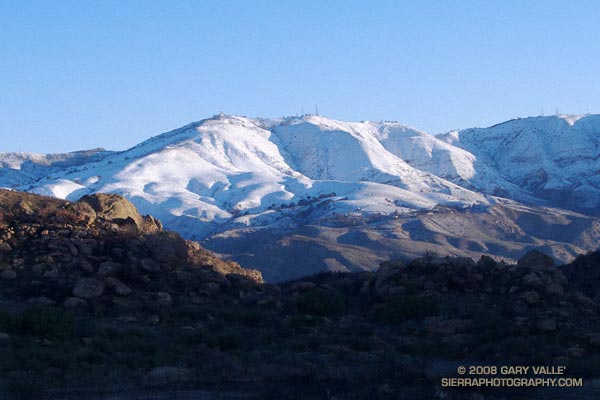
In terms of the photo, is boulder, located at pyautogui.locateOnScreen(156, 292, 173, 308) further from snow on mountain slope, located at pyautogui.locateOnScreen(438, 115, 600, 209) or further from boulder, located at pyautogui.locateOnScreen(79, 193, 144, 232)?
snow on mountain slope, located at pyautogui.locateOnScreen(438, 115, 600, 209)

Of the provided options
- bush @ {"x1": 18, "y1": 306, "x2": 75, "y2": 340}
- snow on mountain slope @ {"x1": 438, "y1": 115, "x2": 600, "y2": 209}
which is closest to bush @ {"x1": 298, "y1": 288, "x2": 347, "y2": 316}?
bush @ {"x1": 18, "y1": 306, "x2": 75, "y2": 340}

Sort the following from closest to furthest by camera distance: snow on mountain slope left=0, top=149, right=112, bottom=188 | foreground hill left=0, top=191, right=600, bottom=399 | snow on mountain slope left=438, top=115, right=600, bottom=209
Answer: foreground hill left=0, top=191, right=600, bottom=399
snow on mountain slope left=438, top=115, right=600, bottom=209
snow on mountain slope left=0, top=149, right=112, bottom=188

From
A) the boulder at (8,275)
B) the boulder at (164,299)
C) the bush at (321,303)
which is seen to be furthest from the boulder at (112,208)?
the bush at (321,303)

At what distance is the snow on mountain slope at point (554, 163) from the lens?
519 feet

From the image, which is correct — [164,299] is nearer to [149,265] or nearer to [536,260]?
[149,265]

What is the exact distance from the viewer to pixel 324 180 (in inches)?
A: 6156

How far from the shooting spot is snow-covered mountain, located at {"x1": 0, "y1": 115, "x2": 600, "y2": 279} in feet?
371

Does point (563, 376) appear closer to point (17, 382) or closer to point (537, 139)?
point (17, 382)

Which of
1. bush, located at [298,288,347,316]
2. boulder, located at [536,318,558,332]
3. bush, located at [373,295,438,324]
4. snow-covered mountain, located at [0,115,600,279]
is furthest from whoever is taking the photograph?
snow-covered mountain, located at [0,115,600,279]

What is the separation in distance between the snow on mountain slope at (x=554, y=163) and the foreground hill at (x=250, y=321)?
136 m

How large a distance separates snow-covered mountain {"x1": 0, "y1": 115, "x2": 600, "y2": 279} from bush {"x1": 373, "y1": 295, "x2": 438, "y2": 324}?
61.2 m

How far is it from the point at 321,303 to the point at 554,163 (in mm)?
172954

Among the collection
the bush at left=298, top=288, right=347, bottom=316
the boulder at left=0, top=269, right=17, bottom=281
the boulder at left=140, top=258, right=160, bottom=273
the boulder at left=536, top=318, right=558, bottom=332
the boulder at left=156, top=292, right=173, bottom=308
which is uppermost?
the boulder at left=0, top=269, right=17, bottom=281

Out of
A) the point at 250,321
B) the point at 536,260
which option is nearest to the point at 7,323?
the point at 250,321
